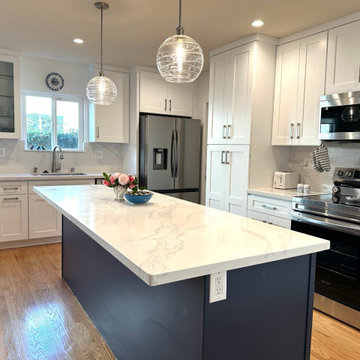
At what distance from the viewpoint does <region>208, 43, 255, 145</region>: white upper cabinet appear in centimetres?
340

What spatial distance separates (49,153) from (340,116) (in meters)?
3.66

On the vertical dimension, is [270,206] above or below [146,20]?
below

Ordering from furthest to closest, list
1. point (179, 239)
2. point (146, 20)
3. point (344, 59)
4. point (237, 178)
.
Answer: point (237, 178) < point (146, 20) < point (344, 59) < point (179, 239)

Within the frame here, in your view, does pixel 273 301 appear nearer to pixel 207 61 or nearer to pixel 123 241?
pixel 123 241

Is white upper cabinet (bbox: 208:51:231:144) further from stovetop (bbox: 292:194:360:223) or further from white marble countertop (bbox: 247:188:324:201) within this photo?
stovetop (bbox: 292:194:360:223)

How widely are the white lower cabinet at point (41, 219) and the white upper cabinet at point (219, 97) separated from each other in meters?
2.18

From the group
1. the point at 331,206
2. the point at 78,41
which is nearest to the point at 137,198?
the point at 331,206

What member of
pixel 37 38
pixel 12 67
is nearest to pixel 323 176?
pixel 37 38

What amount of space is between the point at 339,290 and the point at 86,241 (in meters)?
1.97

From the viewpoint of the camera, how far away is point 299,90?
128 inches

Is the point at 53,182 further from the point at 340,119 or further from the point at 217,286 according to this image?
the point at 217,286

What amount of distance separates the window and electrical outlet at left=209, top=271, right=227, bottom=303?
4014 millimetres

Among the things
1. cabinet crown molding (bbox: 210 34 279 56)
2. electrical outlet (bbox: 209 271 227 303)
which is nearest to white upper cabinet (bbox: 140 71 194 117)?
cabinet crown molding (bbox: 210 34 279 56)

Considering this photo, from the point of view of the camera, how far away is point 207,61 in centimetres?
430
